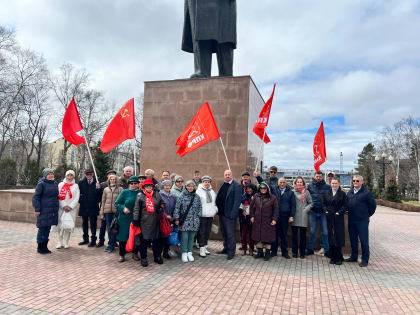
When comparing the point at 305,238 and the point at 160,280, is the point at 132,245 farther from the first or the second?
the point at 305,238

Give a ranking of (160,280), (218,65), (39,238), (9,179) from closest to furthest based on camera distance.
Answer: (160,280) → (39,238) → (218,65) → (9,179)

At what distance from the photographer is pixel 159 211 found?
5555 mm

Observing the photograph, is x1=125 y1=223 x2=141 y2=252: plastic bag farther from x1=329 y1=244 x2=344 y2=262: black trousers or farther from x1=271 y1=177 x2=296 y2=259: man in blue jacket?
x1=329 y1=244 x2=344 y2=262: black trousers

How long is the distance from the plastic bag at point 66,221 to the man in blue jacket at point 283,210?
170 inches

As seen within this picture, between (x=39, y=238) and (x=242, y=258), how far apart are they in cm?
411

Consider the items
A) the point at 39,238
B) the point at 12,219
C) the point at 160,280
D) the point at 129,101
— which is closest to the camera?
the point at 160,280

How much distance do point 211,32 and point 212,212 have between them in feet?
20.3

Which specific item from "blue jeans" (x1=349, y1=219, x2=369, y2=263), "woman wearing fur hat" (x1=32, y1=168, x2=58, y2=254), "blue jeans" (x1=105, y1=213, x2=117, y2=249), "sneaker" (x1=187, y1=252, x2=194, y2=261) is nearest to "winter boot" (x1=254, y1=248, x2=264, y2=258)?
"sneaker" (x1=187, y1=252, x2=194, y2=261)

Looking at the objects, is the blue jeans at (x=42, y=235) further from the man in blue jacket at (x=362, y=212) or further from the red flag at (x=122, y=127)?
the man in blue jacket at (x=362, y=212)

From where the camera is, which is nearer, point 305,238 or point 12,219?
point 305,238

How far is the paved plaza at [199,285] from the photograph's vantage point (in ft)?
12.3

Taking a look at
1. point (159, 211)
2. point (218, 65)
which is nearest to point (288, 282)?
point (159, 211)

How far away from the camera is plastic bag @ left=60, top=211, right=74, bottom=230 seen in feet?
20.8

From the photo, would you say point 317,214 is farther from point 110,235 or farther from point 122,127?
point 122,127
